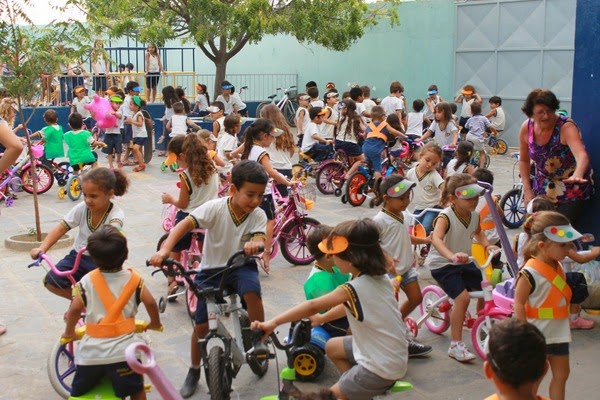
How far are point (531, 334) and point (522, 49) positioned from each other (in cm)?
1840

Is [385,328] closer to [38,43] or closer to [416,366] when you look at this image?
[416,366]

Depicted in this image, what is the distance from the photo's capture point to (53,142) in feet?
45.5

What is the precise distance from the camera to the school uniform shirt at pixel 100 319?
4.59 metres

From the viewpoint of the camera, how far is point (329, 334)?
590cm

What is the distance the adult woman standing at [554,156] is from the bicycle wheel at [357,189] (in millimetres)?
5648

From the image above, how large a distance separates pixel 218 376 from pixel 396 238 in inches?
76.2

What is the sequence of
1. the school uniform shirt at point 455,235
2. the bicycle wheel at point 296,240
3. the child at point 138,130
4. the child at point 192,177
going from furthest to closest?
1. the child at point 138,130
2. the bicycle wheel at point 296,240
3. the child at point 192,177
4. the school uniform shirt at point 455,235

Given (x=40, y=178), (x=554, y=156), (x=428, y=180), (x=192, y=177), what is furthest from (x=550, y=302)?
(x=40, y=178)

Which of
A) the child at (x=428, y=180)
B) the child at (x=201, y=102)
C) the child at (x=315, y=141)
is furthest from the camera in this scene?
the child at (x=201, y=102)

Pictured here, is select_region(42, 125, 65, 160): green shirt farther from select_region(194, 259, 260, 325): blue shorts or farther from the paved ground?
select_region(194, 259, 260, 325): blue shorts

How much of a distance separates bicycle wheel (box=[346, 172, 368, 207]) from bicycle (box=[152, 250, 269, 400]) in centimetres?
763

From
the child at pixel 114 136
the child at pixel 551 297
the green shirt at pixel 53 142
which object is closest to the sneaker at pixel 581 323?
the child at pixel 551 297

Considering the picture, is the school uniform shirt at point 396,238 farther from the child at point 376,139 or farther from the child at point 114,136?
the child at point 114,136

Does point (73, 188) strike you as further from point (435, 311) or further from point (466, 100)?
point (466, 100)
